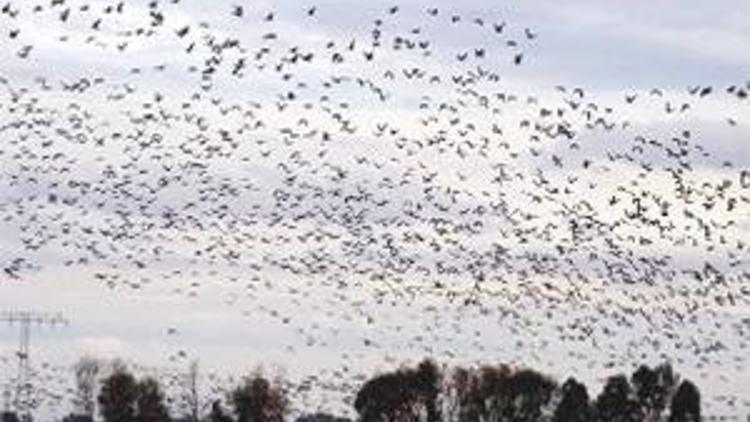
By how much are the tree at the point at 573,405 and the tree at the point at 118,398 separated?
4287 cm

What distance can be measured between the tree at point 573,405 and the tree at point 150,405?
40.5 m

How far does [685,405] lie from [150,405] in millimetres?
54760

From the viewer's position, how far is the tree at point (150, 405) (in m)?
190

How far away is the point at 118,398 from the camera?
7500 inches

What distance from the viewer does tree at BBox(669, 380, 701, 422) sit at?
178750mm

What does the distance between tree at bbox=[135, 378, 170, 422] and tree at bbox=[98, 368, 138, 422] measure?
1.78 ft

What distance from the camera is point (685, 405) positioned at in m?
179

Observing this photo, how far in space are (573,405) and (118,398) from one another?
45972 mm

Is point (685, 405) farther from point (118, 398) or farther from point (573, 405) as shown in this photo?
point (118, 398)

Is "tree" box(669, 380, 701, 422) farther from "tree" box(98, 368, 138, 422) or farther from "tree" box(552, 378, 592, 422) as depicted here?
"tree" box(98, 368, 138, 422)

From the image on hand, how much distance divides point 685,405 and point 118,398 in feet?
187

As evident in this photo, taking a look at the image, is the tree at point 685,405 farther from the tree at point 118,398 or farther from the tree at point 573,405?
the tree at point 118,398

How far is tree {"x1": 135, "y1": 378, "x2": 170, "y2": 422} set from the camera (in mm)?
190375

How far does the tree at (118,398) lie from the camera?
188 m
